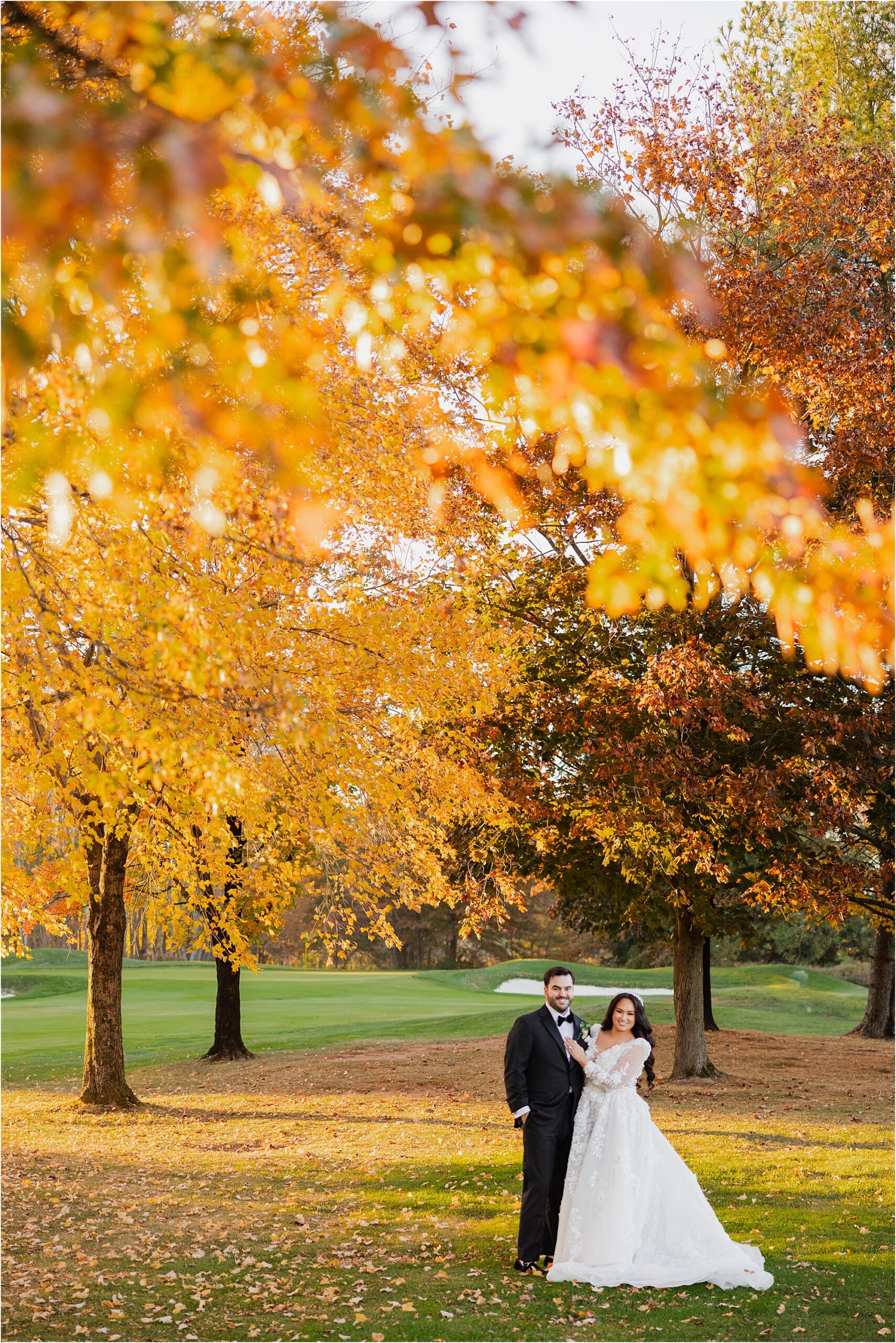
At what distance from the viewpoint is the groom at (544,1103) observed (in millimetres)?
8023

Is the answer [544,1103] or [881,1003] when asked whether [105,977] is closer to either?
[544,1103]

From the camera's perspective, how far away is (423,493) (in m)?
11.6

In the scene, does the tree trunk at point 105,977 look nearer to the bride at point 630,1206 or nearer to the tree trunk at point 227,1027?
the tree trunk at point 227,1027

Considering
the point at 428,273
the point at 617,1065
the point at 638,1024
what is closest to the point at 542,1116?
the point at 617,1065

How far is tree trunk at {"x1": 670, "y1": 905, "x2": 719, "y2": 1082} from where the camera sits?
1711 centimetres

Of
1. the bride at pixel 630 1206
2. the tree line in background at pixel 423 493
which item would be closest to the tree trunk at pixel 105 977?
the tree line in background at pixel 423 493

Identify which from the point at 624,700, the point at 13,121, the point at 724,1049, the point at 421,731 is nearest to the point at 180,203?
the point at 13,121

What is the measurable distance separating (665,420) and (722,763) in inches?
469

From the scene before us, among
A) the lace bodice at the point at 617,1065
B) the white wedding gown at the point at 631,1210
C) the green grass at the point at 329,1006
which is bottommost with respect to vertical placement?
the green grass at the point at 329,1006

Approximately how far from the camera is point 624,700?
540 inches

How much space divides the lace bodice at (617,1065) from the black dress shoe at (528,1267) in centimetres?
130

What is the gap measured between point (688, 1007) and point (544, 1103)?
9797mm

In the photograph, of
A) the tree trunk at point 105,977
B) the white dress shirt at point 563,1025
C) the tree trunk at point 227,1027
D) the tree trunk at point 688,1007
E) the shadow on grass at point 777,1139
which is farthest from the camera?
the tree trunk at point 227,1027

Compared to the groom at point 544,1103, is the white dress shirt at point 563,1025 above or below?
above
